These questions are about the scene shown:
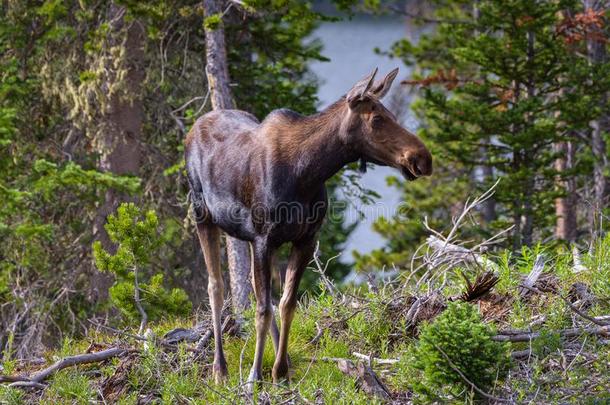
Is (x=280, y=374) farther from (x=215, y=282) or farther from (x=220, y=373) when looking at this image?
(x=215, y=282)

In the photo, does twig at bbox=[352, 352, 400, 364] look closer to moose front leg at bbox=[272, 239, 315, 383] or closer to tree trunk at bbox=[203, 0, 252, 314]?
moose front leg at bbox=[272, 239, 315, 383]

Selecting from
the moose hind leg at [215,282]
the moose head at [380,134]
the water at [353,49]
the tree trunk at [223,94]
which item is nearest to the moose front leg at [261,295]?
the moose hind leg at [215,282]

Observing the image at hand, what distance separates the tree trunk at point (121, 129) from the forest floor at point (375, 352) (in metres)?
6.71

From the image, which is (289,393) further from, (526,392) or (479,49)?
(479,49)

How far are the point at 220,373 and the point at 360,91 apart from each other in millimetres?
2478

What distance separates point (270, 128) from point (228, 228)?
0.85 meters

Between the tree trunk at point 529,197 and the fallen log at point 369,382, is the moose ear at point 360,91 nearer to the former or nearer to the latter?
the fallen log at point 369,382

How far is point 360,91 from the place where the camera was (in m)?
6.72

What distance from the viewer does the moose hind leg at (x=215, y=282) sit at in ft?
24.8

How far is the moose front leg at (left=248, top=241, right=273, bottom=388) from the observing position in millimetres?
7066

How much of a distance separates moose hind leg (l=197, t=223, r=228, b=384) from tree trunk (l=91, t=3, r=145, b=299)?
24.6 feet

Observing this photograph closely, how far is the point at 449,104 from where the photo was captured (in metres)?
17.3

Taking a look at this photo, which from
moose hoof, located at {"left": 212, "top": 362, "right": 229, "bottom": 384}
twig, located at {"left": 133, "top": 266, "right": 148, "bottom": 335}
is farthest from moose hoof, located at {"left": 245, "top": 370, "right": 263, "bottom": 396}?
twig, located at {"left": 133, "top": 266, "right": 148, "bottom": 335}

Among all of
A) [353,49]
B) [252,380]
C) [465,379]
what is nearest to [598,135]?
[252,380]
